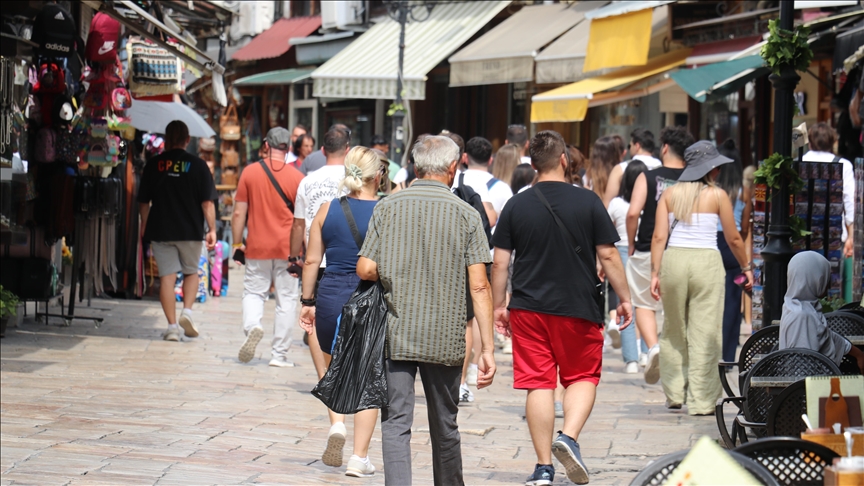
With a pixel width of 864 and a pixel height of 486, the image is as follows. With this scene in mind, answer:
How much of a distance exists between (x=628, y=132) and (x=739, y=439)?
609 inches

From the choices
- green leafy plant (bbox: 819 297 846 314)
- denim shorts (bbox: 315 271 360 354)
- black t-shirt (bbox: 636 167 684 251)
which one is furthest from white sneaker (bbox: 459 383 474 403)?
green leafy plant (bbox: 819 297 846 314)

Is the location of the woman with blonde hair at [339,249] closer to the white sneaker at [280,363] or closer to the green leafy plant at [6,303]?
the white sneaker at [280,363]

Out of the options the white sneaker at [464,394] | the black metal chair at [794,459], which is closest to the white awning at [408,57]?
the white sneaker at [464,394]

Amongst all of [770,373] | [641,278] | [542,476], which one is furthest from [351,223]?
[641,278]

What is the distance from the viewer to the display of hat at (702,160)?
371 inches

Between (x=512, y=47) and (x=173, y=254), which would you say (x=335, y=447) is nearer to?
(x=173, y=254)

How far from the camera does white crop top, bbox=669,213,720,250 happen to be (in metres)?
9.51

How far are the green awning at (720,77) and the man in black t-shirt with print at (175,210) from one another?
5.20 m

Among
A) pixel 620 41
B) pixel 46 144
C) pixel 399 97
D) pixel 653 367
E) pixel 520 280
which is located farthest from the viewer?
pixel 399 97

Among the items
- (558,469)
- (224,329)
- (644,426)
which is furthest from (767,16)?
(558,469)

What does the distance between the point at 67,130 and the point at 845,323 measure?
8.52m

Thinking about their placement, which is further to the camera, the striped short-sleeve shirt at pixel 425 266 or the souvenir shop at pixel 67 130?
the souvenir shop at pixel 67 130

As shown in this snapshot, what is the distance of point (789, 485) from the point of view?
4.27 metres

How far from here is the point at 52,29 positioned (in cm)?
1216
